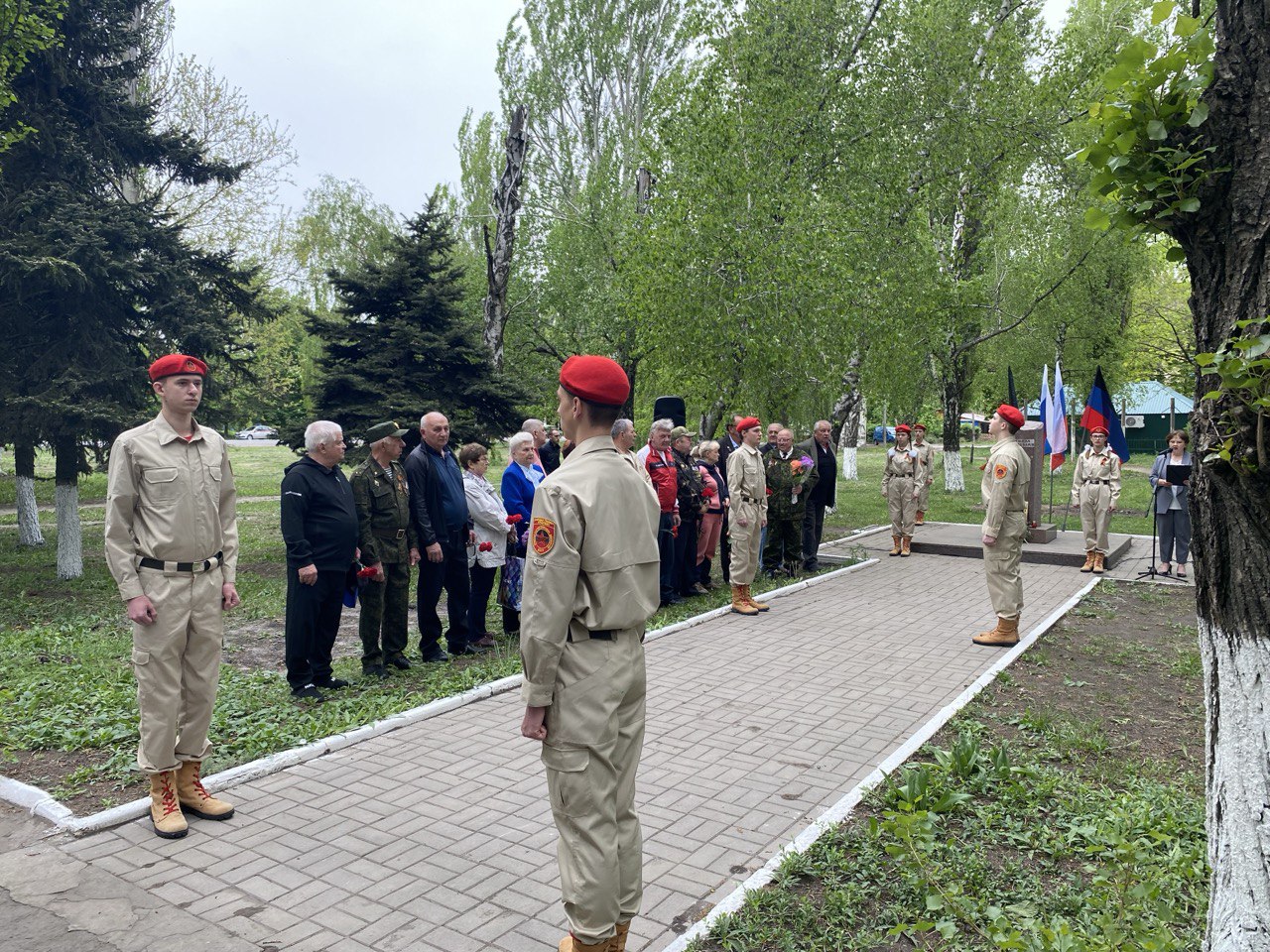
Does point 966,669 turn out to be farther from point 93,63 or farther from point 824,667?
point 93,63

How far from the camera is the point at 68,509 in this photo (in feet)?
44.9

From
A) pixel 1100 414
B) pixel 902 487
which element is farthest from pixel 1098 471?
pixel 902 487

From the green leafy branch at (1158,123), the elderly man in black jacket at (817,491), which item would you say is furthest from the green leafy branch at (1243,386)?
the elderly man in black jacket at (817,491)

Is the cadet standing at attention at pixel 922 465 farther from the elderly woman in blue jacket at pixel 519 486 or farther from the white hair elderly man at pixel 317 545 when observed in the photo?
the white hair elderly man at pixel 317 545

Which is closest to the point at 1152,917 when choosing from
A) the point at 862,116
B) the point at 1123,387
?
the point at 862,116

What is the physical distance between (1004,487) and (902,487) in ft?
20.4

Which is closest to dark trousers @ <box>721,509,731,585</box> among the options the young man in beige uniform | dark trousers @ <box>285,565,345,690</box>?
dark trousers @ <box>285,565,345,690</box>

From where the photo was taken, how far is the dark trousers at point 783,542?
12.6 m

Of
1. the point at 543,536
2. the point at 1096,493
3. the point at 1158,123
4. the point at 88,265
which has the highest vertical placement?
the point at 88,265

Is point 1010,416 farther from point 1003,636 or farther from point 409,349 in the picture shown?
point 409,349

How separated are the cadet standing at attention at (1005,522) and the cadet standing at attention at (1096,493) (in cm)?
508

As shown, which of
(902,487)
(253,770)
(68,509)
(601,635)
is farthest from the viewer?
(902,487)

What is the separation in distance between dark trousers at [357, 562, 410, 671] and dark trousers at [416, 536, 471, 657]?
383 mm

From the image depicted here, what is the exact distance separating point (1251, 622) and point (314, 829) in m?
4.31
